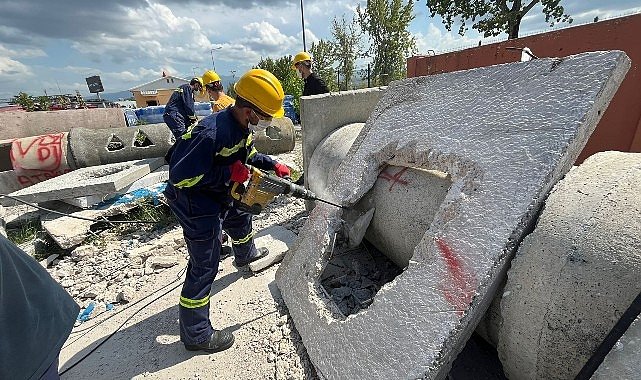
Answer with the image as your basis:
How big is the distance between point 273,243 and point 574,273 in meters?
2.81

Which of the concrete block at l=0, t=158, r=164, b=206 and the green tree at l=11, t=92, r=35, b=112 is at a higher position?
the green tree at l=11, t=92, r=35, b=112

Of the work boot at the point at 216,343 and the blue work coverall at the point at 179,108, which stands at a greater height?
the blue work coverall at the point at 179,108

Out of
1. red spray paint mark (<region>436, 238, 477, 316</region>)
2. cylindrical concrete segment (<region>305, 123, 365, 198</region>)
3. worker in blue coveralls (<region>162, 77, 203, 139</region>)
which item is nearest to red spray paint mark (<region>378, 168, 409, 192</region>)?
red spray paint mark (<region>436, 238, 477, 316</region>)

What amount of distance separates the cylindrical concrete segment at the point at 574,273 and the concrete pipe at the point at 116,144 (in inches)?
267

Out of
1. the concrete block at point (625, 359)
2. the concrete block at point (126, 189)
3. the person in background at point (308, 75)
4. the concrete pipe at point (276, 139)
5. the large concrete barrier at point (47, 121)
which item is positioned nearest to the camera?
the concrete block at point (625, 359)

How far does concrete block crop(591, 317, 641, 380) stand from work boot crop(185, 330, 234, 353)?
2121mm

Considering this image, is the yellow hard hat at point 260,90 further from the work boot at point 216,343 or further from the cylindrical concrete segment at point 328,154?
the work boot at point 216,343

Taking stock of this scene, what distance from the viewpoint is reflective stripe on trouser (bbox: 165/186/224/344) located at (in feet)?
7.57

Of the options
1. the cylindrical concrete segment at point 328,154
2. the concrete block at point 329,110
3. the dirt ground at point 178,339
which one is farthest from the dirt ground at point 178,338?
the concrete block at point 329,110

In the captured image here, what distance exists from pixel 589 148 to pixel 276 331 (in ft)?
12.2

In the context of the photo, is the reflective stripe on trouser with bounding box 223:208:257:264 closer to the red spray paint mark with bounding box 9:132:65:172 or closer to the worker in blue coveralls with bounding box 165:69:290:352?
the worker in blue coveralls with bounding box 165:69:290:352

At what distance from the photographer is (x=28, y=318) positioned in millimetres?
1182

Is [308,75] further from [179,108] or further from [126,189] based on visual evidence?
[126,189]

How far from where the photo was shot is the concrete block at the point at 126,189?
4.78 metres
